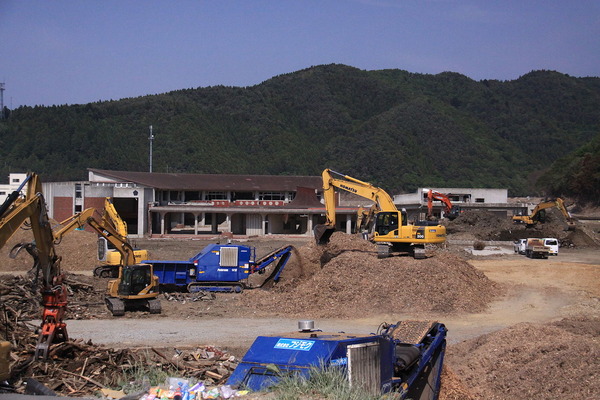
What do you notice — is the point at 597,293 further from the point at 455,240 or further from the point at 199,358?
the point at 455,240

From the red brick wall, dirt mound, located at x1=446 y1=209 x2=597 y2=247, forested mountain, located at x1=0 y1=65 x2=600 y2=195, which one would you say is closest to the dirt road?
dirt mound, located at x1=446 y1=209 x2=597 y2=247

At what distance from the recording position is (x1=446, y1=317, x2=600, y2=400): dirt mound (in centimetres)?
1300

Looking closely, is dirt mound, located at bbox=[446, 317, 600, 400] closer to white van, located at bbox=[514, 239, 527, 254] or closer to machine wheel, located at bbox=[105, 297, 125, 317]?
machine wheel, located at bbox=[105, 297, 125, 317]

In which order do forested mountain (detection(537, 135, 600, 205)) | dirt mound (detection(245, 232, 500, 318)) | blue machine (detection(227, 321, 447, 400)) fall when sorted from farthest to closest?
forested mountain (detection(537, 135, 600, 205))
dirt mound (detection(245, 232, 500, 318))
blue machine (detection(227, 321, 447, 400))

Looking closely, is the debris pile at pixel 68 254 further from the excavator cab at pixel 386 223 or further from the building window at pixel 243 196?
the building window at pixel 243 196

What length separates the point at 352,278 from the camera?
2480cm

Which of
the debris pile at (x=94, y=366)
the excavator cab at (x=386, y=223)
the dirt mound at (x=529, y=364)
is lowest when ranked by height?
the dirt mound at (x=529, y=364)

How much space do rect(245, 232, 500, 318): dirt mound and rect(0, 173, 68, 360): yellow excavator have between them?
33.0 ft

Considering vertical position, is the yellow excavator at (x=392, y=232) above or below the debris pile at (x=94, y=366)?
above

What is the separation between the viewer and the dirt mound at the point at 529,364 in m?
13.0

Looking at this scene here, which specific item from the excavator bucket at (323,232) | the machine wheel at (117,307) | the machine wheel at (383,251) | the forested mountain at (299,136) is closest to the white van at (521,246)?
the machine wheel at (383,251)

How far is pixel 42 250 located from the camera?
14242 millimetres

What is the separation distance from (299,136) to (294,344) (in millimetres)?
141321

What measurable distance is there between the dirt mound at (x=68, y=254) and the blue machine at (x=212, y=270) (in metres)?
13.6
